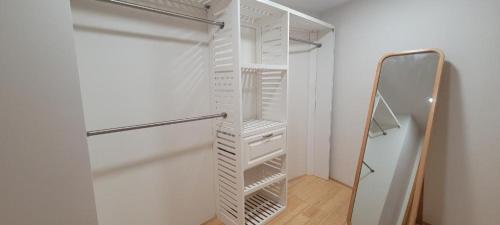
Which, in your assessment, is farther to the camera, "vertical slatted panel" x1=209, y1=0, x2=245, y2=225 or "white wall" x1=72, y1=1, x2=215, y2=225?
"vertical slatted panel" x1=209, y1=0, x2=245, y2=225

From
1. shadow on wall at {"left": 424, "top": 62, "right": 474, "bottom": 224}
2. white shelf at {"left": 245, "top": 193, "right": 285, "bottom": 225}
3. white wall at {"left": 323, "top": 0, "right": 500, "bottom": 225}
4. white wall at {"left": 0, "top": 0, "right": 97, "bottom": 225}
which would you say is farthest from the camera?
white shelf at {"left": 245, "top": 193, "right": 285, "bottom": 225}

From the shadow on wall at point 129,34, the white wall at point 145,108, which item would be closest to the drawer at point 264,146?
the white wall at point 145,108

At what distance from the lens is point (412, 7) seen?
1.69m

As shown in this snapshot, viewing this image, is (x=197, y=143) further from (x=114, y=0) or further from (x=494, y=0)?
(x=494, y=0)

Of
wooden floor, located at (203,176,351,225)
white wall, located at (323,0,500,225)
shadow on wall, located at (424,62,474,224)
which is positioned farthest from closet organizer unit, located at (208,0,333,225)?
shadow on wall, located at (424,62,474,224)

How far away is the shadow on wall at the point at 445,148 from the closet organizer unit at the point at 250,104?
1.16m

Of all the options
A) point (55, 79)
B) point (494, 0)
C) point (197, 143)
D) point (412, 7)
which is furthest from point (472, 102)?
point (55, 79)

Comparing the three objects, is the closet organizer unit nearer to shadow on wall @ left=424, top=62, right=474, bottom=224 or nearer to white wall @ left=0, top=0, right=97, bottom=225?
white wall @ left=0, top=0, right=97, bottom=225

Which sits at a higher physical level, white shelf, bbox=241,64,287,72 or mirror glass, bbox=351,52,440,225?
white shelf, bbox=241,64,287,72

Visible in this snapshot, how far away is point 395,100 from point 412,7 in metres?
0.76

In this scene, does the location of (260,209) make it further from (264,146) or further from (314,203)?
(264,146)

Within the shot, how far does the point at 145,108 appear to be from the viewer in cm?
139

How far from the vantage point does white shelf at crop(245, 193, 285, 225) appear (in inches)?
71.4

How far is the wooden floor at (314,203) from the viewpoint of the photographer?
6.04 feet
